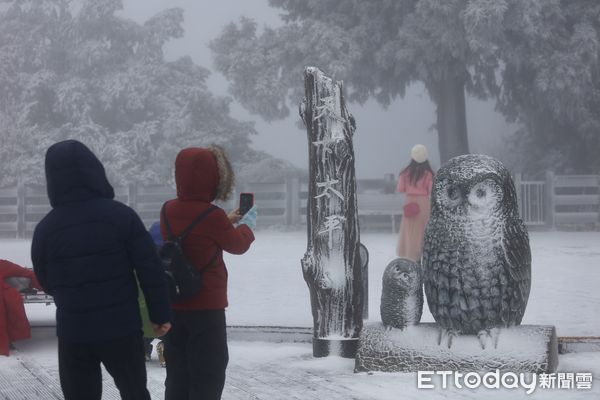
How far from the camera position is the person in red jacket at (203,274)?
3.93 m

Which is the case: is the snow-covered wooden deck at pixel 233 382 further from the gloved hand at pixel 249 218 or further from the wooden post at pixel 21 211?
the wooden post at pixel 21 211

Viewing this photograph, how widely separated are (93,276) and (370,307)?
6.34 metres

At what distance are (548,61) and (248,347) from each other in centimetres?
1862

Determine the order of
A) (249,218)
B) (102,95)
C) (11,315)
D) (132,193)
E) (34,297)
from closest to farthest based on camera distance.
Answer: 1. (249,218)
2. (11,315)
3. (34,297)
4. (132,193)
5. (102,95)

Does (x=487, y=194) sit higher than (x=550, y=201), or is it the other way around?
(x=487, y=194)

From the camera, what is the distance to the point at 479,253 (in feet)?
18.3

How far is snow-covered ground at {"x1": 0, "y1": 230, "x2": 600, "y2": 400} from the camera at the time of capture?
5.49 metres

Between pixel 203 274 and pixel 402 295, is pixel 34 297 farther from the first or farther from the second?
pixel 203 274

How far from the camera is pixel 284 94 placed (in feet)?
88.4

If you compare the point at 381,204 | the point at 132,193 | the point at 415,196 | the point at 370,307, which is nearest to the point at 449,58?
the point at 381,204

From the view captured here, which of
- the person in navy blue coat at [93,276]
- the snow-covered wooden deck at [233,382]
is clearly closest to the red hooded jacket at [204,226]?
the person in navy blue coat at [93,276]

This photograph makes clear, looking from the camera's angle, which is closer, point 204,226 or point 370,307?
point 204,226

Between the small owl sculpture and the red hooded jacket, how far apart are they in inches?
83.3

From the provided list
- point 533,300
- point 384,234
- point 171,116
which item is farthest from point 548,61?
point 533,300
